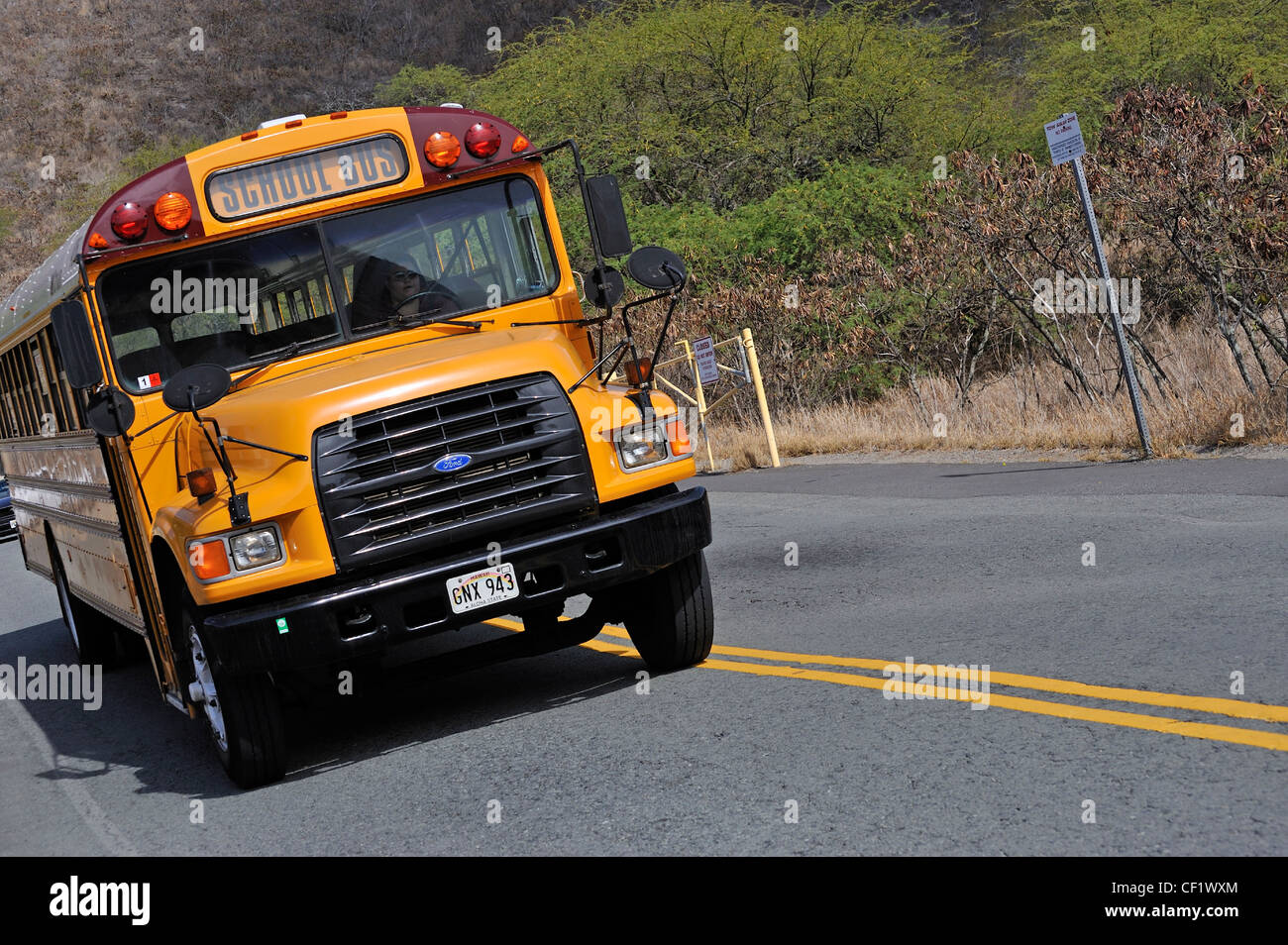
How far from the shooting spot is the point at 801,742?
567 centimetres

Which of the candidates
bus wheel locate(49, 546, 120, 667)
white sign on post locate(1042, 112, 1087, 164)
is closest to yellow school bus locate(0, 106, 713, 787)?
bus wheel locate(49, 546, 120, 667)

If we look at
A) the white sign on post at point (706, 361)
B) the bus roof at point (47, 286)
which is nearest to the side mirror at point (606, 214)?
the bus roof at point (47, 286)

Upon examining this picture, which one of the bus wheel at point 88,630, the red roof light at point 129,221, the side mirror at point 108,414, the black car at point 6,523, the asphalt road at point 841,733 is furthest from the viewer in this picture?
the black car at point 6,523

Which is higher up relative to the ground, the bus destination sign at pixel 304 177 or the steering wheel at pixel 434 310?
the bus destination sign at pixel 304 177

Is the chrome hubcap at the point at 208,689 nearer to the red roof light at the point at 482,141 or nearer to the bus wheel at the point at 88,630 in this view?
the red roof light at the point at 482,141

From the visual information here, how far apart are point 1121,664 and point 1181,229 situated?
30.2 ft

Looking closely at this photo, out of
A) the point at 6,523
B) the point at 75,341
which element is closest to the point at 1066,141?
the point at 75,341

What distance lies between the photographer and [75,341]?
6.48 metres

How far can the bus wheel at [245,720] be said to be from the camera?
6.22 metres

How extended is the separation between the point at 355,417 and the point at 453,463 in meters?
0.47

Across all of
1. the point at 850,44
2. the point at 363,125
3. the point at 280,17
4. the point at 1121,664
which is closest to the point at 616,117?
the point at 850,44

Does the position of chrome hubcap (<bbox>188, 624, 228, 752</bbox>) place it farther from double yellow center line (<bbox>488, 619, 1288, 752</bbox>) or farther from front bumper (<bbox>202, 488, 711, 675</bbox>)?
double yellow center line (<bbox>488, 619, 1288, 752</bbox>)

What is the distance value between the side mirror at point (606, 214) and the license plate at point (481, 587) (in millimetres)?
1978
